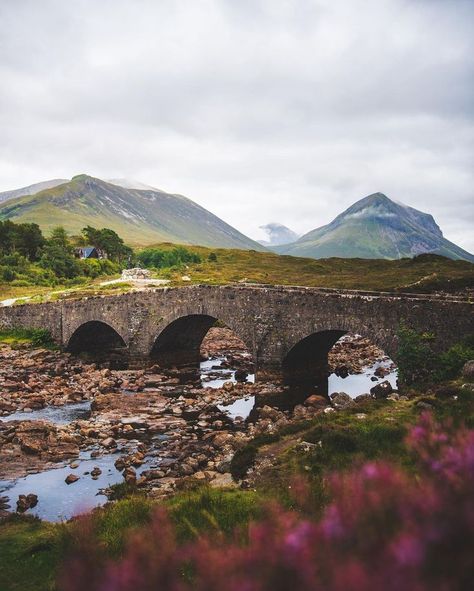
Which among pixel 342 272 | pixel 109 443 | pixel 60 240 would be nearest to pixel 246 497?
pixel 109 443

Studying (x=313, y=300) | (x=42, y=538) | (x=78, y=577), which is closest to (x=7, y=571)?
(x=42, y=538)

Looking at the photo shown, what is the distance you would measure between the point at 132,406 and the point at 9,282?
64035 millimetres

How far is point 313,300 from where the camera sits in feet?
98.8

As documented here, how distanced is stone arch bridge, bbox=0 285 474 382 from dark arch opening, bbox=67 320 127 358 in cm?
10

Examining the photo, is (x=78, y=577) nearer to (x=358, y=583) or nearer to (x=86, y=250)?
(x=358, y=583)

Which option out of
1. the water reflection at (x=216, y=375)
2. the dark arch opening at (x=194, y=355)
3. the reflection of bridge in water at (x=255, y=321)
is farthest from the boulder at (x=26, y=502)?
the dark arch opening at (x=194, y=355)

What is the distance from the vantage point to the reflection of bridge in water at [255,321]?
2530cm

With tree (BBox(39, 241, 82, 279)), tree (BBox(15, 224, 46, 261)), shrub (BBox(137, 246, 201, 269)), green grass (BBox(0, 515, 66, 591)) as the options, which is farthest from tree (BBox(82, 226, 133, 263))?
green grass (BBox(0, 515, 66, 591))

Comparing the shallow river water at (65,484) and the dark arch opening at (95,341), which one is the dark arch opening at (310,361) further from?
the dark arch opening at (95,341)

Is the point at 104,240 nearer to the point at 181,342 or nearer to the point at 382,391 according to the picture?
the point at 181,342

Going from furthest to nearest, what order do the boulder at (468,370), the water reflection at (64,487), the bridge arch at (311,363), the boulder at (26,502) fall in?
the bridge arch at (311,363), the boulder at (468,370), the boulder at (26,502), the water reflection at (64,487)

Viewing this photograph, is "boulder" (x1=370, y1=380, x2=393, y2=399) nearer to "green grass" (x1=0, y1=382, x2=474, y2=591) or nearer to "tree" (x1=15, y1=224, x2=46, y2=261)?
"green grass" (x1=0, y1=382, x2=474, y2=591)

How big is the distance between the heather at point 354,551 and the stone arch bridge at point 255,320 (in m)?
21.9

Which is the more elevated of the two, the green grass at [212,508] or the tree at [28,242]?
the tree at [28,242]
